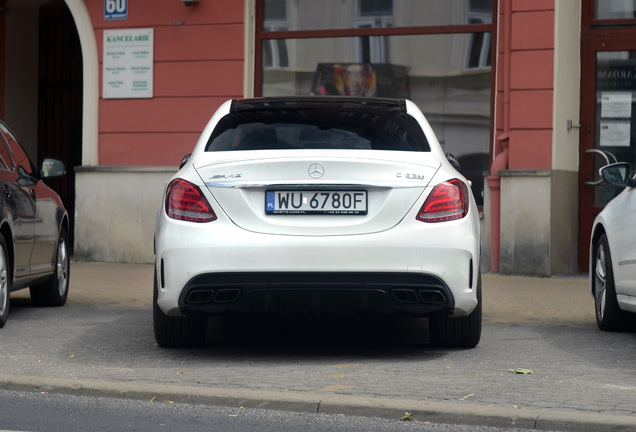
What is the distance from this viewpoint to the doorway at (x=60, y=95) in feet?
55.8

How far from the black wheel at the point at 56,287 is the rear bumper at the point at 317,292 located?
3.47 metres

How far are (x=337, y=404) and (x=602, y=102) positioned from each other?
8715 mm

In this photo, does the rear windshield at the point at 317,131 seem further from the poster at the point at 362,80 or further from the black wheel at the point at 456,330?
the poster at the point at 362,80

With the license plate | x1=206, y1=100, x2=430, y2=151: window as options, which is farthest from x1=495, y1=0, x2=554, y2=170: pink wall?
the license plate

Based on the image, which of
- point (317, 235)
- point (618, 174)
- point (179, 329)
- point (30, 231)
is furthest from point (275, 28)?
point (317, 235)

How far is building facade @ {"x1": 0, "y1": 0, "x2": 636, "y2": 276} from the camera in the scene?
41.1 ft

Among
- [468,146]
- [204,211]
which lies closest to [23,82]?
[468,146]

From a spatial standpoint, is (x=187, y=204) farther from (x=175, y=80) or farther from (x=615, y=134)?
(x=175, y=80)

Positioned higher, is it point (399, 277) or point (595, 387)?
point (399, 277)

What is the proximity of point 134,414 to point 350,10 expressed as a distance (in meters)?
9.53

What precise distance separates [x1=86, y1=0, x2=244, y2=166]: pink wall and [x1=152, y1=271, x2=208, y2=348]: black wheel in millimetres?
7348

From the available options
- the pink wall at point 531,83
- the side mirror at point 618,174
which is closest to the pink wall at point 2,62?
the pink wall at point 531,83

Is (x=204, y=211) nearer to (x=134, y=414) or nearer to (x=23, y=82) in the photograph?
(x=134, y=414)

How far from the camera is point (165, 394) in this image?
5.27 metres
